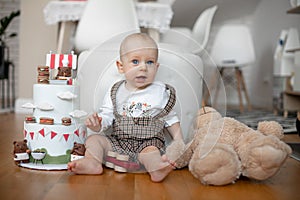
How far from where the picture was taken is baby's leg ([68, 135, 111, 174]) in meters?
0.96

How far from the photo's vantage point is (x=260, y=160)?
899 millimetres

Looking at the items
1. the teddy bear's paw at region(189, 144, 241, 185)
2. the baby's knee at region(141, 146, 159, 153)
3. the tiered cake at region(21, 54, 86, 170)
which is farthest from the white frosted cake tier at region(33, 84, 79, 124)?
the teddy bear's paw at region(189, 144, 241, 185)

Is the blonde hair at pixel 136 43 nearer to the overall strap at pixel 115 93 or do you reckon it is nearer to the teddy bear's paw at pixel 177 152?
the overall strap at pixel 115 93

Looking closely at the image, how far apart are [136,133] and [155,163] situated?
143mm

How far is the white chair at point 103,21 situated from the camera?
Answer: 78.7 inches

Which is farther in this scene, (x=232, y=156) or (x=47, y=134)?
(x=47, y=134)

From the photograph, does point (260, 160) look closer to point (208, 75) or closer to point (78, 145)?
point (208, 75)

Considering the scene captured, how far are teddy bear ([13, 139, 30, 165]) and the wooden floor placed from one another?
2 centimetres

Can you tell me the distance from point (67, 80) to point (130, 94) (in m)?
0.19

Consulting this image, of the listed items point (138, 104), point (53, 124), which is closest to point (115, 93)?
point (138, 104)

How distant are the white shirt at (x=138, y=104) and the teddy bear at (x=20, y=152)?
22 cm

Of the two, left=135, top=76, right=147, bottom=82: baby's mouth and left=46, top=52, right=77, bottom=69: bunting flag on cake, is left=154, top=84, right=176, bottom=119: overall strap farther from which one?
left=46, top=52, right=77, bottom=69: bunting flag on cake

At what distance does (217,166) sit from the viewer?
2.88ft

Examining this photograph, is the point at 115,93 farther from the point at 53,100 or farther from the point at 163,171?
the point at 163,171
